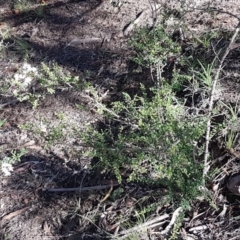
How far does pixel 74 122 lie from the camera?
9.36 feet

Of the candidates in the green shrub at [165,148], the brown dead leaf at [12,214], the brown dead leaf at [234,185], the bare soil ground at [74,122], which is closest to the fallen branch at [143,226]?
the bare soil ground at [74,122]

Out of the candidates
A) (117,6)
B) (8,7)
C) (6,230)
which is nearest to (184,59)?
(117,6)

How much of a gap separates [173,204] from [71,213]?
1.97ft

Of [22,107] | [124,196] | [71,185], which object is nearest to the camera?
[124,196]

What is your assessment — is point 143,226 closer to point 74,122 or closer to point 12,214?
point 12,214

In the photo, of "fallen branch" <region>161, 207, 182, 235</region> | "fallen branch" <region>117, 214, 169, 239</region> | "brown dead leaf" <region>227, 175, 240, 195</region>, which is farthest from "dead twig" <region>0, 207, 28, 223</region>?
"brown dead leaf" <region>227, 175, 240, 195</region>

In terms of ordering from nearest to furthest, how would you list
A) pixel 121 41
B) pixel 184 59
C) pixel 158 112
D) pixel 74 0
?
pixel 158 112
pixel 184 59
pixel 121 41
pixel 74 0

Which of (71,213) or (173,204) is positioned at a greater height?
(173,204)

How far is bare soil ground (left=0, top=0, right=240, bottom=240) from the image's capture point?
89.8 inches

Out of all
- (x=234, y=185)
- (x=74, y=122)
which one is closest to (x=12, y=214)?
(x=74, y=122)

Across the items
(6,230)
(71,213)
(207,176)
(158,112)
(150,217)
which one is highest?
(158,112)

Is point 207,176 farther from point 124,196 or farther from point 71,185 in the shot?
point 71,185

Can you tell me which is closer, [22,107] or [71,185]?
[71,185]

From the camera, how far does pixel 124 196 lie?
2.37 meters
